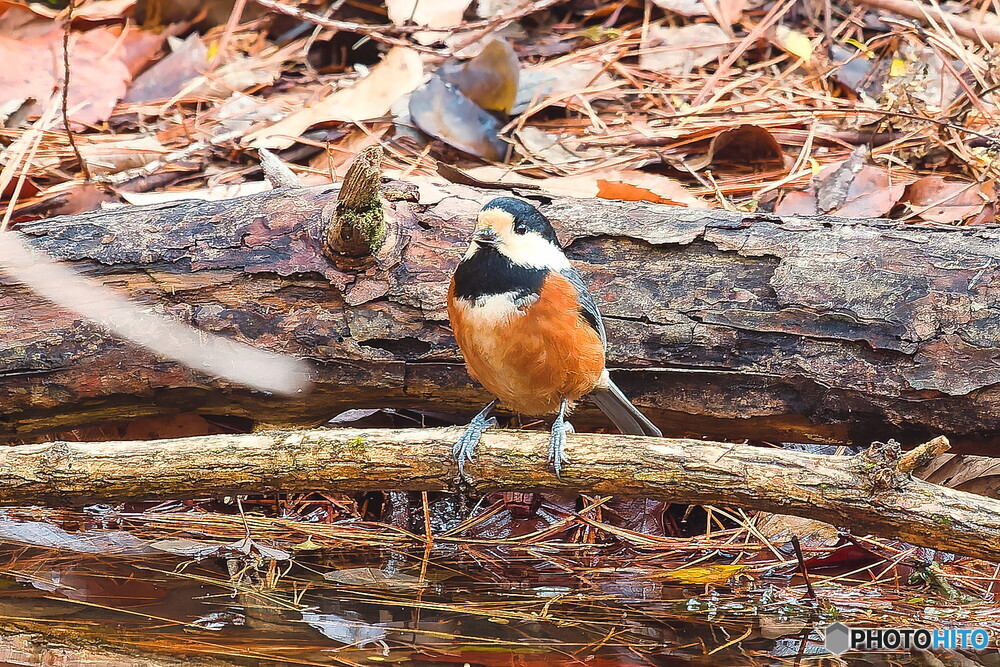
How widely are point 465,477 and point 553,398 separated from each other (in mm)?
571

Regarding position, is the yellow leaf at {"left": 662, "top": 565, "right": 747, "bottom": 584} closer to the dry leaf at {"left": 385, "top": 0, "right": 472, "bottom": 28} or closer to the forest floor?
the forest floor

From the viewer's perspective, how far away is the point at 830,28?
5738mm

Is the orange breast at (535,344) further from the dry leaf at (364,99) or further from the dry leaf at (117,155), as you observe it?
the dry leaf at (117,155)

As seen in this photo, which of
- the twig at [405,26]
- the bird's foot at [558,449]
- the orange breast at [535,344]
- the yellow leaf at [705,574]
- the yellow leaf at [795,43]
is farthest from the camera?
the yellow leaf at [795,43]

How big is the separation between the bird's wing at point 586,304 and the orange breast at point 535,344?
0.03 m

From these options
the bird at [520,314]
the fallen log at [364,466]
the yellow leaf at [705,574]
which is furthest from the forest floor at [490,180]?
the bird at [520,314]

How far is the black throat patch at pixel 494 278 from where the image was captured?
294 centimetres

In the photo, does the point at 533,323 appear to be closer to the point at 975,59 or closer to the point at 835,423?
the point at 835,423

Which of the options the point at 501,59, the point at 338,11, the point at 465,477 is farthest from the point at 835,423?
the point at 338,11

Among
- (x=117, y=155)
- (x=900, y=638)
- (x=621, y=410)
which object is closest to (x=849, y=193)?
(x=621, y=410)

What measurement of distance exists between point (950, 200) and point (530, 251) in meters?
2.28

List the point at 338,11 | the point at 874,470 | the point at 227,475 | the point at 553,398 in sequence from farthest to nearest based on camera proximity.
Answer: the point at 338,11
the point at 553,398
the point at 227,475
the point at 874,470

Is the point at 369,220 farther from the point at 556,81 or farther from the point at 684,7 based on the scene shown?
the point at 684,7

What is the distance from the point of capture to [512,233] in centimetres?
299
